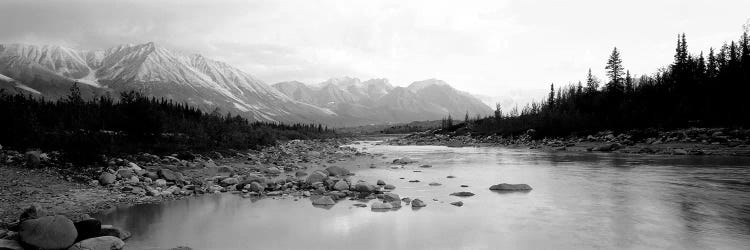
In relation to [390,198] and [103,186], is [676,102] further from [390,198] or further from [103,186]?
[103,186]

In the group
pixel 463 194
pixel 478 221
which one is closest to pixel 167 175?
pixel 463 194

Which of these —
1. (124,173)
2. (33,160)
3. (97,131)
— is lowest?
(124,173)

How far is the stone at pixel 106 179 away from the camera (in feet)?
54.5

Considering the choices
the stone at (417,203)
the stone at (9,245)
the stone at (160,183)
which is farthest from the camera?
the stone at (160,183)

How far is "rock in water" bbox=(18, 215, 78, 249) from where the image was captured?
875cm

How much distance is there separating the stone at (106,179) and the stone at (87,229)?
7.79 metres

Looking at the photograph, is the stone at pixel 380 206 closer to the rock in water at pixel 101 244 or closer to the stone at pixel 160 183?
the rock in water at pixel 101 244

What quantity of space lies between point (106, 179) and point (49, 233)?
866cm

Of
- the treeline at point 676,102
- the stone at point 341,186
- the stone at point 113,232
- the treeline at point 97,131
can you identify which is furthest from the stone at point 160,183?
the treeline at point 676,102

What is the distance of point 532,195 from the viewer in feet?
57.2

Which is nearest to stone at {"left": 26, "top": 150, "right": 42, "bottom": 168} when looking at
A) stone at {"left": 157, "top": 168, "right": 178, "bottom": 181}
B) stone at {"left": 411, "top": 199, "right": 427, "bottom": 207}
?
stone at {"left": 157, "top": 168, "right": 178, "bottom": 181}

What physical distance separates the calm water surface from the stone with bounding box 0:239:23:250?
1.93 m

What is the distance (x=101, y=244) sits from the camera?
928cm

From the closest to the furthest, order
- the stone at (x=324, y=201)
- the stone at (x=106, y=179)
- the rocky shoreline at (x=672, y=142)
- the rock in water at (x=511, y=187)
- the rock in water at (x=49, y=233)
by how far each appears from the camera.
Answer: the rock in water at (x=49, y=233) → the stone at (x=324, y=201) → the stone at (x=106, y=179) → the rock in water at (x=511, y=187) → the rocky shoreline at (x=672, y=142)
